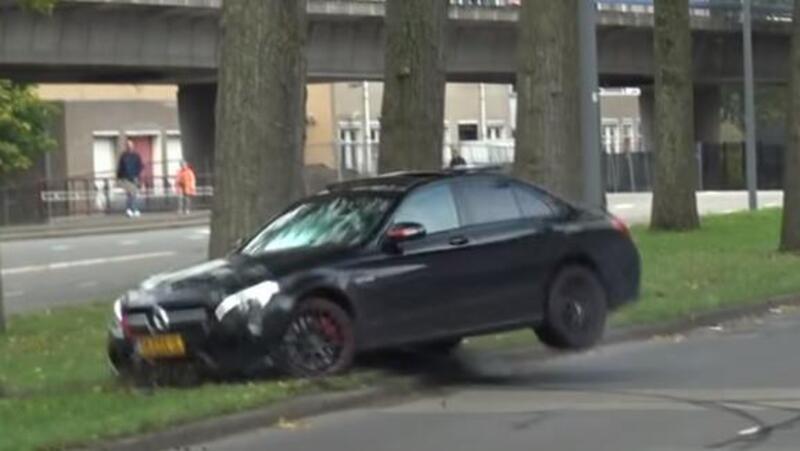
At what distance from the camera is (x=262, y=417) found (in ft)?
42.9

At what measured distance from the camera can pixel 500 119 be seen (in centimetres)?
9344

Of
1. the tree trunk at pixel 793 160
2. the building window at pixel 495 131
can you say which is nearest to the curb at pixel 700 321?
the tree trunk at pixel 793 160

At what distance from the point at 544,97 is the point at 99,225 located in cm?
3115

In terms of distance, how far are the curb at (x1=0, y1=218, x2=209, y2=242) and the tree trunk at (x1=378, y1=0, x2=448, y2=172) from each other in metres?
28.5

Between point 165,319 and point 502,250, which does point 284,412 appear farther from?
point 502,250

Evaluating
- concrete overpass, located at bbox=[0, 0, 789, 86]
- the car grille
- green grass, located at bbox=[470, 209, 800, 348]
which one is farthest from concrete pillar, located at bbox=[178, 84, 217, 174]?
the car grille

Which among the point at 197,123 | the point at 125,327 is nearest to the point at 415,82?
the point at 125,327

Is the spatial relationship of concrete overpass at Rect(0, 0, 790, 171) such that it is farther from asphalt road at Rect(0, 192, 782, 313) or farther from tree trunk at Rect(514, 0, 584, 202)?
tree trunk at Rect(514, 0, 584, 202)

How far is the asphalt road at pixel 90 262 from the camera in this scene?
2619cm

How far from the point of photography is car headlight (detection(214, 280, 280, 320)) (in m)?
13.9

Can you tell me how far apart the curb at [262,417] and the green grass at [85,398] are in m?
0.09

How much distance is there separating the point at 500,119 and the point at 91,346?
76.7 meters

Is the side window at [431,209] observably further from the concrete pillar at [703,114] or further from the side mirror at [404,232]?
the concrete pillar at [703,114]

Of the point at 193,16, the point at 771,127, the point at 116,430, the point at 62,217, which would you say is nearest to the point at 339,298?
the point at 116,430
